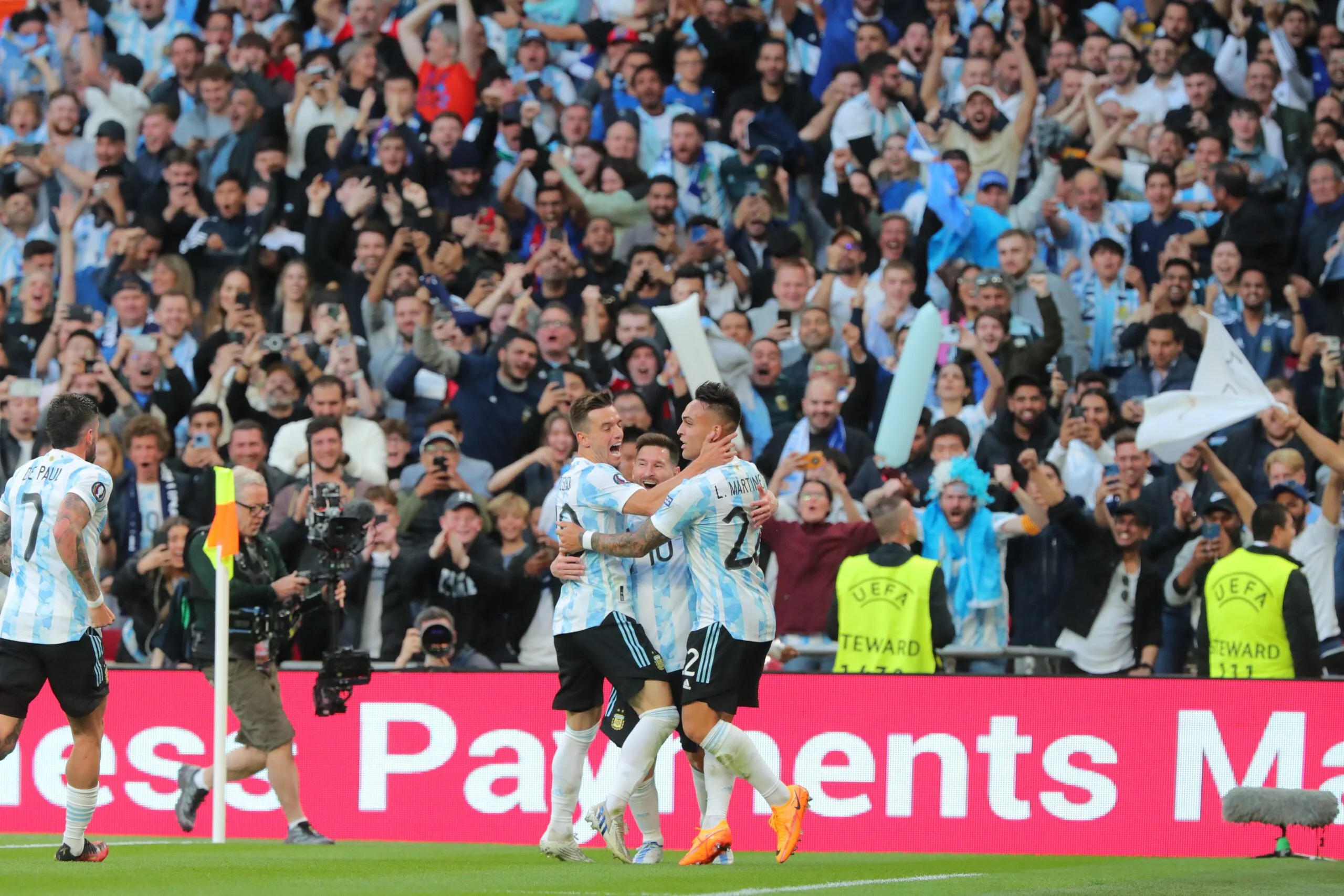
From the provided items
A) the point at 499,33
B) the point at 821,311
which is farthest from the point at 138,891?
the point at 499,33

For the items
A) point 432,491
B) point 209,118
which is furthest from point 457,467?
point 209,118

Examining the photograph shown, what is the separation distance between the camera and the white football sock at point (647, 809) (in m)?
10.8

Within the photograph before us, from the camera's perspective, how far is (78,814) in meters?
9.96

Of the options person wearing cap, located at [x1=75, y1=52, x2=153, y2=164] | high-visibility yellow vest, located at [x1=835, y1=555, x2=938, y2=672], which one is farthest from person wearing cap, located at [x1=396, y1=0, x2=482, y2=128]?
high-visibility yellow vest, located at [x1=835, y1=555, x2=938, y2=672]

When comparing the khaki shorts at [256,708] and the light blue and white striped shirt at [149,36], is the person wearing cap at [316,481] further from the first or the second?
the light blue and white striped shirt at [149,36]

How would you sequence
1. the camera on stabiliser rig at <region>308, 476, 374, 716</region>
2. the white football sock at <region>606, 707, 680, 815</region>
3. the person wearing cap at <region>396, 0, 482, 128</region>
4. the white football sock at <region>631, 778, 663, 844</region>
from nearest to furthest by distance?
the white football sock at <region>606, 707, 680, 815</region> → the white football sock at <region>631, 778, 663, 844</region> → the camera on stabiliser rig at <region>308, 476, 374, 716</region> → the person wearing cap at <region>396, 0, 482, 128</region>

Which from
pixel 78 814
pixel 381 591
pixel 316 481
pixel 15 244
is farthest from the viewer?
pixel 15 244

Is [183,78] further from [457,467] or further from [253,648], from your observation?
[253,648]

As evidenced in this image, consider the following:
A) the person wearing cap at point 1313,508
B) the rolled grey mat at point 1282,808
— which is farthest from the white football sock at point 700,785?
the person wearing cap at point 1313,508

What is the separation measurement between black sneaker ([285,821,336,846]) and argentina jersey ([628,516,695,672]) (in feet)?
9.78

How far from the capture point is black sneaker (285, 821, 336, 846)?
1226 centimetres

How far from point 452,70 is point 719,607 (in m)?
11.1

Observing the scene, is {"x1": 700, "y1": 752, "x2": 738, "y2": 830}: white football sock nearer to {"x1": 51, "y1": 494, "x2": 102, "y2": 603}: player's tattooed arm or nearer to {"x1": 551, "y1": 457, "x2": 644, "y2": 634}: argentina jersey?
{"x1": 551, "y1": 457, "x2": 644, "y2": 634}: argentina jersey

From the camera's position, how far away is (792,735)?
13023 mm
